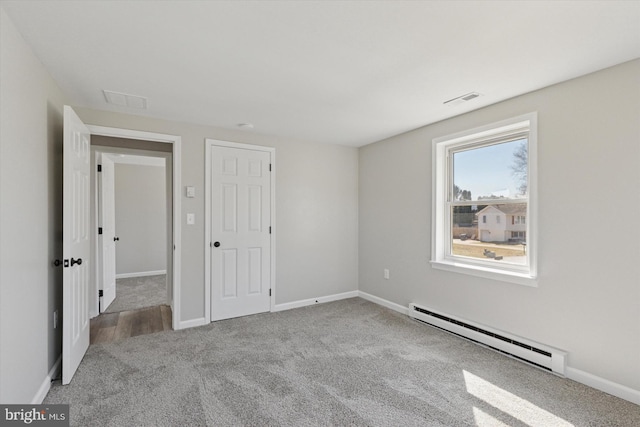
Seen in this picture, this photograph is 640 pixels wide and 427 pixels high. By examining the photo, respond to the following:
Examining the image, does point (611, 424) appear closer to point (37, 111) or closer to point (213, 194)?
point (213, 194)

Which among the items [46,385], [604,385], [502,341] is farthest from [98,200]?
[604,385]

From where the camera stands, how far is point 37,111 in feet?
6.84

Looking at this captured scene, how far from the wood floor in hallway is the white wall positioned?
455 mm

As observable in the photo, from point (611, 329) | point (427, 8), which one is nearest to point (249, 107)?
point (427, 8)

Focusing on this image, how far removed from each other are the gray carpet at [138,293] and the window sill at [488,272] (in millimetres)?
4001

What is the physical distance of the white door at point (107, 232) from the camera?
4086mm

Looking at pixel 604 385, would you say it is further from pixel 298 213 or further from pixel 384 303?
pixel 298 213

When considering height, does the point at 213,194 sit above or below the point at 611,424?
above

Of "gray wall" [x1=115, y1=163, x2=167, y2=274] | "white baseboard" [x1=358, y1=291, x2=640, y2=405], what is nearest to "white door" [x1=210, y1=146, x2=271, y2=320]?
"gray wall" [x1=115, y1=163, x2=167, y2=274]

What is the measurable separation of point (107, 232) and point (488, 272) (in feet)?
15.8

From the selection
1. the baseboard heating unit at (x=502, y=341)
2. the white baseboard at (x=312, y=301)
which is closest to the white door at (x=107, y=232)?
the white baseboard at (x=312, y=301)

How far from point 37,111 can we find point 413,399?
326 cm

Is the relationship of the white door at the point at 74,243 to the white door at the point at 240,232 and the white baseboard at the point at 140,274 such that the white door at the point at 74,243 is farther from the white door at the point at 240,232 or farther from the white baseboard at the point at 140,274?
the white baseboard at the point at 140,274

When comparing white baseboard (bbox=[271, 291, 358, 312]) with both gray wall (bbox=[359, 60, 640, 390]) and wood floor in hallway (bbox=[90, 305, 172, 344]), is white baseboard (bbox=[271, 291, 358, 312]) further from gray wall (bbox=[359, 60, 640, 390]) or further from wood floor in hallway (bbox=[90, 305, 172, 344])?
gray wall (bbox=[359, 60, 640, 390])
